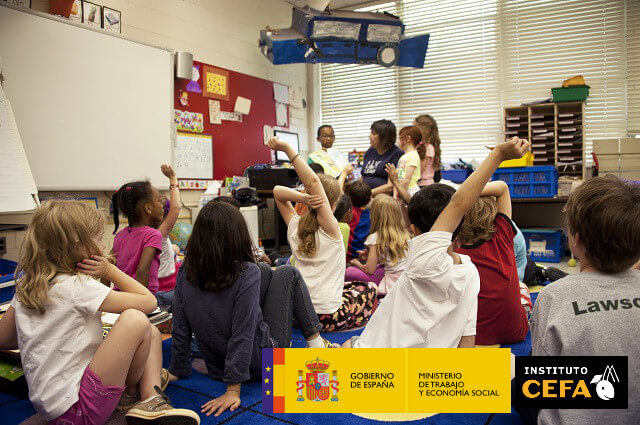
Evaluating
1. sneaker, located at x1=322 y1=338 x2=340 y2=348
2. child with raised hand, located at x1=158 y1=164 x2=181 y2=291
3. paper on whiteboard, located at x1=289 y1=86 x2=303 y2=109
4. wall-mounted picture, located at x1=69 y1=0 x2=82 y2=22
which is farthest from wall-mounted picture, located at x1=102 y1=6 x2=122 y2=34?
sneaker, located at x1=322 y1=338 x2=340 y2=348

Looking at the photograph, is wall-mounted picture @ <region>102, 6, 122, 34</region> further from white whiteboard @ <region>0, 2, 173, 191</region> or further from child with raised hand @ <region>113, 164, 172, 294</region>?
child with raised hand @ <region>113, 164, 172, 294</region>

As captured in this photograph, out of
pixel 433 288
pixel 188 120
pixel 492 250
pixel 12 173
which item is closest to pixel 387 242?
pixel 492 250

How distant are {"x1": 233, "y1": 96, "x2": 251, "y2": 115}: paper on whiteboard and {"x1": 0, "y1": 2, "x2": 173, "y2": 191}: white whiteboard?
1.00m

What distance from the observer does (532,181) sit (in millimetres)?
4480

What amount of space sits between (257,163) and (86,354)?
432 cm

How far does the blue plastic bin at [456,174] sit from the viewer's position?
16.0ft

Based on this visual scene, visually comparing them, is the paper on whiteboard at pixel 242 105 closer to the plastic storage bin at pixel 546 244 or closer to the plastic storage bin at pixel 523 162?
the plastic storage bin at pixel 523 162

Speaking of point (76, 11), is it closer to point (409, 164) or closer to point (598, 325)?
point (409, 164)

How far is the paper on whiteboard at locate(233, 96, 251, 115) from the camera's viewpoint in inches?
204

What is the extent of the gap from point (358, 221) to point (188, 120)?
7.71 feet

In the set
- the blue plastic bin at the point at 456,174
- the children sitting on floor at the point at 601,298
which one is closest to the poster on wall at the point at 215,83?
the blue plastic bin at the point at 456,174

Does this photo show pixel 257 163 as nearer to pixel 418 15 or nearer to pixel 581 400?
pixel 418 15

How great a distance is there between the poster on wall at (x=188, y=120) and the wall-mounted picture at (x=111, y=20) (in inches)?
33.3

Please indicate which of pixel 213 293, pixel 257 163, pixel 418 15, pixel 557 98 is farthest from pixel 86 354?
pixel 418 15
